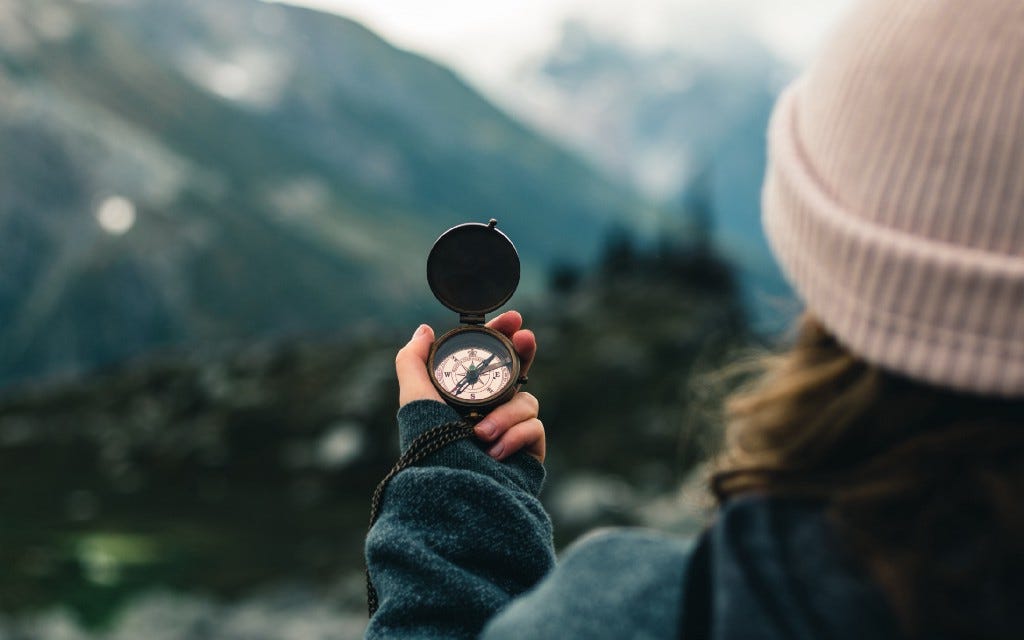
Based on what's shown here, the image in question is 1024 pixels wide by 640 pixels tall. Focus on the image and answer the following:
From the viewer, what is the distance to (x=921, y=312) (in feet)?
4.80

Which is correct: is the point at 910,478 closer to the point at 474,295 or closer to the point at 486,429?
the point at 486,429

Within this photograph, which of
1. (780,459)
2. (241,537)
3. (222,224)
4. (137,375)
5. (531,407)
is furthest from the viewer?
(222,224)

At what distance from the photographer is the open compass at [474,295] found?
265 cm

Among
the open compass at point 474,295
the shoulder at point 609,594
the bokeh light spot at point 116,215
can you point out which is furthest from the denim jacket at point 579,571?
the bokeh light spot at point 116,215

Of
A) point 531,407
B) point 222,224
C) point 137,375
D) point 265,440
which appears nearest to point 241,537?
point 265,440

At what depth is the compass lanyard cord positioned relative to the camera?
227 cm

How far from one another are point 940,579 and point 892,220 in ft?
1.77

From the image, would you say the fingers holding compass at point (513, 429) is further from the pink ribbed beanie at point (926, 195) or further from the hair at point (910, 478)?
the pink ribbed beanie at point (926, 195)

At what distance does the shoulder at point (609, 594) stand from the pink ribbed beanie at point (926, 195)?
0.48 metres

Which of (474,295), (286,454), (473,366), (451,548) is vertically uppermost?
(474,295)

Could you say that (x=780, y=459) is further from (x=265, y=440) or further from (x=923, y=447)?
(x=265, y=440)

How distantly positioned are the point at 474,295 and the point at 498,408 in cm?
46

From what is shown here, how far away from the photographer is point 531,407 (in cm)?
262

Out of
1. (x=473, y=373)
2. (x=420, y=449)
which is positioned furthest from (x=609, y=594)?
(x=473, y=373)
